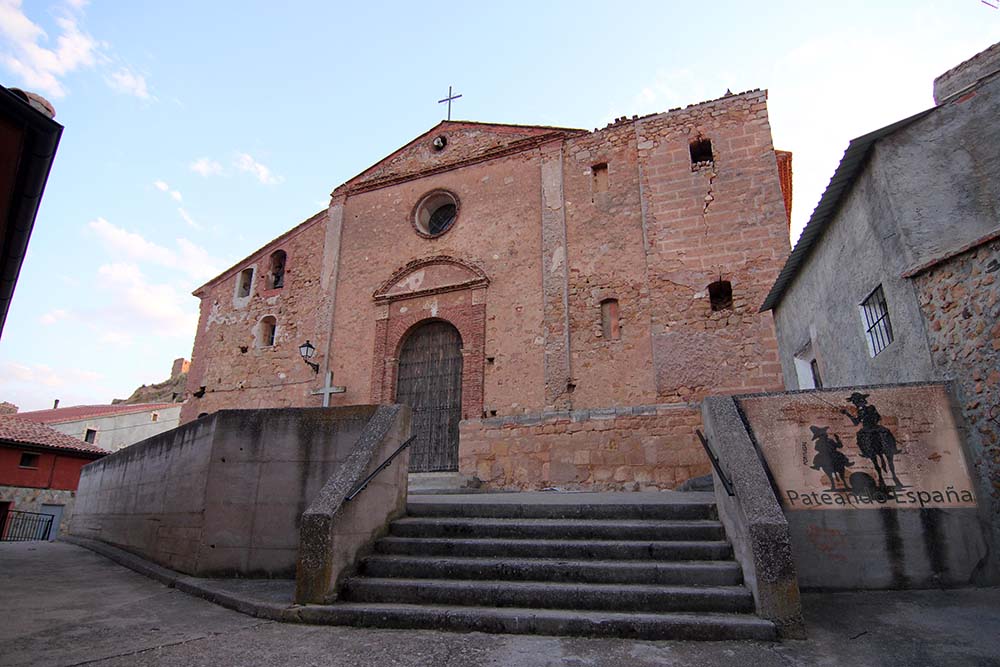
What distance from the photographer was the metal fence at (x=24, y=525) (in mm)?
21734

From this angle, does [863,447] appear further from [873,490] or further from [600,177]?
[600,177]

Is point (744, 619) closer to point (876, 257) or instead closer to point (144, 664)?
point (144, 664)

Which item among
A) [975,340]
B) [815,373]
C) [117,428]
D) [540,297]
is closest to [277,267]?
[540,297]

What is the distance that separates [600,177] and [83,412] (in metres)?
40.4

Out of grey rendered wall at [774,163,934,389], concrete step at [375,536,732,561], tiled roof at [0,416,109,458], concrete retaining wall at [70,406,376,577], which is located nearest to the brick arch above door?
concrete retaining wall at [70,406,376,577]

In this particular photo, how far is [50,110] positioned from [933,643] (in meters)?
7.48

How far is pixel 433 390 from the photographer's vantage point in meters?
12.7

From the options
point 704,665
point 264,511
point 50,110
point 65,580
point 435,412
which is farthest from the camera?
point 435,412

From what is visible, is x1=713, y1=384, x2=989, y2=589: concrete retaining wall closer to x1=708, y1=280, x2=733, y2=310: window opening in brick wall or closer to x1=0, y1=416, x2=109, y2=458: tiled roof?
x1=708, y1=280, x2=733, y2=310: window opening in brick wall

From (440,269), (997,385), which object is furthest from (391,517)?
(440,269)

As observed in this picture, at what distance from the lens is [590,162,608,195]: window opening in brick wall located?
498 inches

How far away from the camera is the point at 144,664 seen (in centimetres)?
318

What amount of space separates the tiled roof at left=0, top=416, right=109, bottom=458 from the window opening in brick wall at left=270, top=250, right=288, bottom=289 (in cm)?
1524

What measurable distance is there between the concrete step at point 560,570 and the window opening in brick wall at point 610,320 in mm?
7305
